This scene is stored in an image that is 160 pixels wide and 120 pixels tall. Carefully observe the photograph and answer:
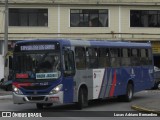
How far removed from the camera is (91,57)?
23.3 metres

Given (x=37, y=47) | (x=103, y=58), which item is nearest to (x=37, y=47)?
(x=37, y=47)

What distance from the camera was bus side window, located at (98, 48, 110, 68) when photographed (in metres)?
24.2

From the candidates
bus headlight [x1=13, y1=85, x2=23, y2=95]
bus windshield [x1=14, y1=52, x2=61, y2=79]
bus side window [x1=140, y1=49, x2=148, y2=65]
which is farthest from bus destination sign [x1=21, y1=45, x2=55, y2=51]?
bus side window [x1=140, y1=49, x2=148, y2=65]

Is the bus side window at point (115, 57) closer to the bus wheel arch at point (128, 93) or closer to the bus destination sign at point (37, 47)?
the bus wheel arch at point (128, 93)

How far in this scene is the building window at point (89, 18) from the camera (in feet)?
167

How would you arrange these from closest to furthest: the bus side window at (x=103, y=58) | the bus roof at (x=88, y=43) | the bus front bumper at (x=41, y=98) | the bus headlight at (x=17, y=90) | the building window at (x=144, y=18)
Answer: the bus front bumper at (x=41, y=98) → the bus headlight at (x=17, y=90) → the bus roof at (x=88, y=43) → the bus side window at (x=103, y=58) → the building window at (x=144, y=18)

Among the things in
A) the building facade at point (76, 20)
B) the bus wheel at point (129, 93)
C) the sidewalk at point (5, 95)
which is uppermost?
the building facade at point (76, 20)

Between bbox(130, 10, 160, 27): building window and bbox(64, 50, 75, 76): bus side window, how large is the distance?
30797 millimetres

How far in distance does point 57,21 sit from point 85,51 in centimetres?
2805

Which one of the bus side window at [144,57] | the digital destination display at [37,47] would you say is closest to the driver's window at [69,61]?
the digital destination display at [37,47]

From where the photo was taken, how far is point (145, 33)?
5156cm

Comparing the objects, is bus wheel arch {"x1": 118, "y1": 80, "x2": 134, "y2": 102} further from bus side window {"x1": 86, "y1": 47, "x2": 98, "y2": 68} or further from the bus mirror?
the bus mirror

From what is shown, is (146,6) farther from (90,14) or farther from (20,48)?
(20,48)

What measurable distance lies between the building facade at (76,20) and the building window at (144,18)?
4.2 inches
